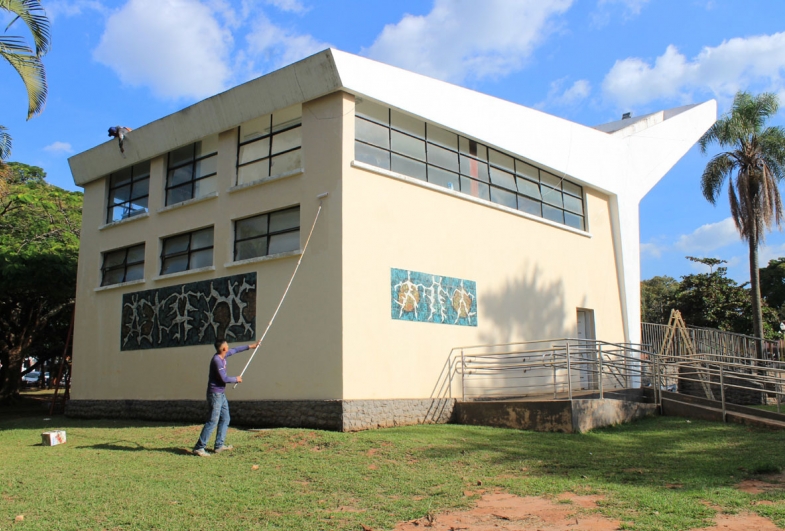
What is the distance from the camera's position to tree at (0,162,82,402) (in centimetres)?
1919

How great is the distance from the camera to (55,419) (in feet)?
56.4

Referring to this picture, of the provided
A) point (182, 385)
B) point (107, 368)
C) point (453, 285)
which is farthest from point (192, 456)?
point (107, 368)

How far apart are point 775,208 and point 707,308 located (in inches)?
360

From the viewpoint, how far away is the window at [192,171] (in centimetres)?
1628

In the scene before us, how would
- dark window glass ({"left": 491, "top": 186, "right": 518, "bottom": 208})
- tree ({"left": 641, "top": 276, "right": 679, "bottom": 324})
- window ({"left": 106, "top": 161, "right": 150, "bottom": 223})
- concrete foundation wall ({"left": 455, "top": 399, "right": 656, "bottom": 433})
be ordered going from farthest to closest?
tree ({"left": 641, "top": 276, "right": 679, "bottom": 324})
window ({"left": 106, "top": 161, "right": 150, "bottom": 223})
dark window glass ({"left": 491, "top": 186, "right": 518, "bottom": 208})
concrete foundation wall ({"left": 455, "top": 399, "right": 656, "bottom": 433})

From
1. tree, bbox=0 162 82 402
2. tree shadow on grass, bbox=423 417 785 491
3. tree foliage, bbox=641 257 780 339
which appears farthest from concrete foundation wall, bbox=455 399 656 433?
tree foliage, bbox=641 257 780 339

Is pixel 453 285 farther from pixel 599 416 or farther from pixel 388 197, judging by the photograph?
pixel 599 416

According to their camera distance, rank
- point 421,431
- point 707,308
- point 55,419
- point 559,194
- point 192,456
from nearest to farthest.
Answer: point 192,456 → point 421,431 → point 55,419 → point 559,194 → point 707,308

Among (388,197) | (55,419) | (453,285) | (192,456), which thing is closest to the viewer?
(192,456)

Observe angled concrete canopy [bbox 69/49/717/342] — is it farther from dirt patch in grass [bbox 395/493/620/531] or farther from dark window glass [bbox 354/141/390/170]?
dirt patch in grass [bbox 395/493/620/531]

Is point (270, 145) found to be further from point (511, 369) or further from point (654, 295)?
point (654, 295)

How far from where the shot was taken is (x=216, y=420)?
10273 millimetres

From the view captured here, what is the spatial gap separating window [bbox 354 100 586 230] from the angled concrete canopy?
0.36 meters

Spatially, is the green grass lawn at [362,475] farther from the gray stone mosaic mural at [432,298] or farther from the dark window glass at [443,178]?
the dark window glass at [443,178]
